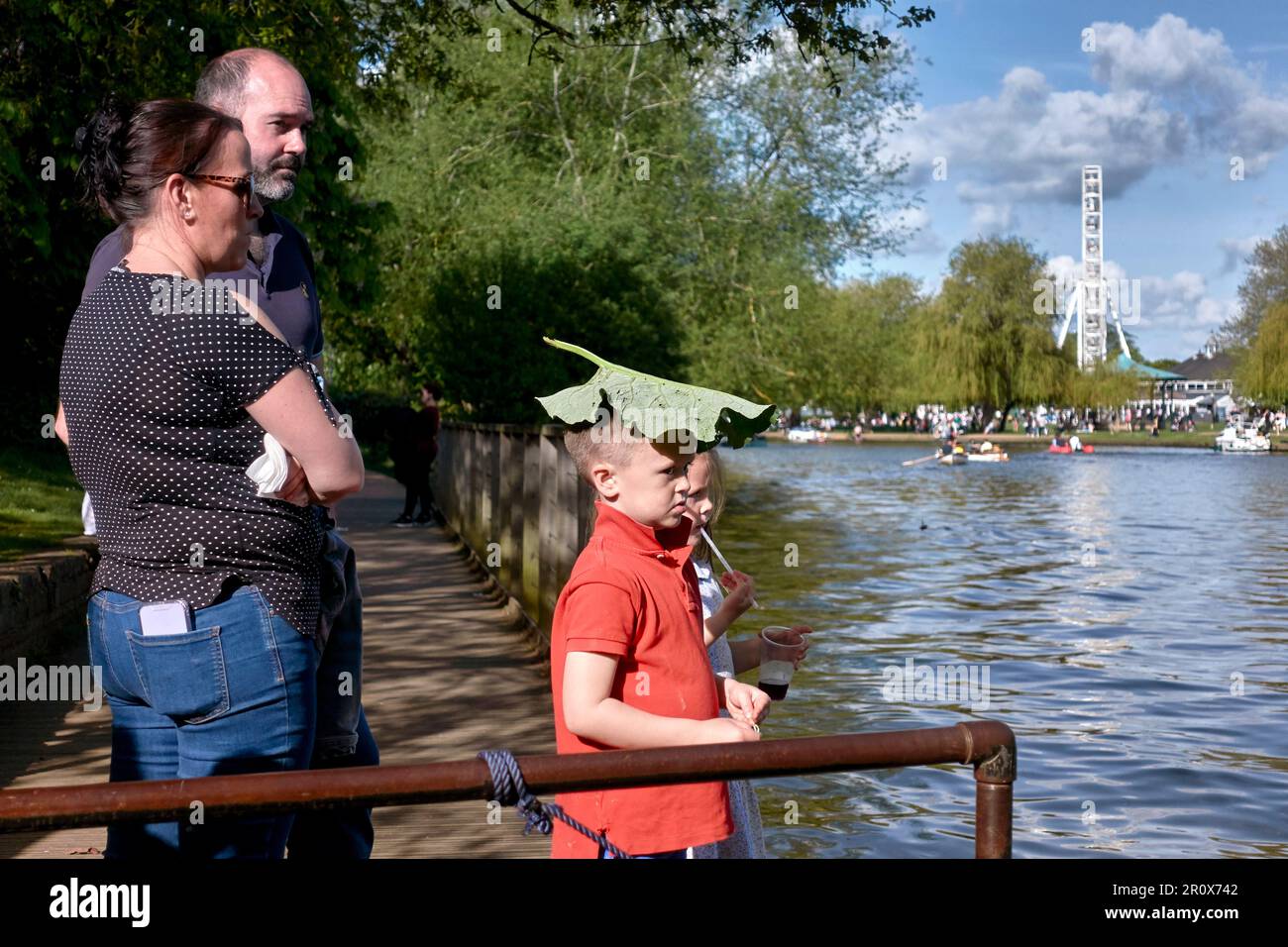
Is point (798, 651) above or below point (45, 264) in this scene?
below

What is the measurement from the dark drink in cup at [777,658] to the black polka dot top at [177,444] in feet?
4.31

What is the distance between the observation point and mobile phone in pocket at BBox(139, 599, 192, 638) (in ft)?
9.59

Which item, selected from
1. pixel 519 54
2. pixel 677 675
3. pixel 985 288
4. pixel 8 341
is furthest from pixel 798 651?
pixel 985 288

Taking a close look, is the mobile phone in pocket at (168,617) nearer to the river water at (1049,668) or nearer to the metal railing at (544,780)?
the metal railing at (544,780)

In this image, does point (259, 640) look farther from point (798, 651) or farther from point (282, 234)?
point (798, 651)

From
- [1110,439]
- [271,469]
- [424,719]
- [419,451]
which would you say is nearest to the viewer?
[271,469]

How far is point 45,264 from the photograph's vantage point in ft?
68.5

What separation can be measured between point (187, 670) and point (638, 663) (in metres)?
0.83

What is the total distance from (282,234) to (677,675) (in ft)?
4.19

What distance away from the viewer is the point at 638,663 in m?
3.24

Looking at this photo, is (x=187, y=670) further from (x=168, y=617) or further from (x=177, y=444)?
(x=177, y=444)
